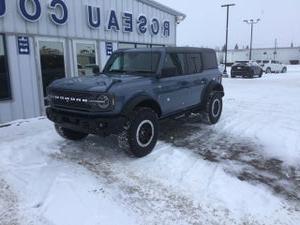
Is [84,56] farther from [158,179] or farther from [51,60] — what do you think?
[158,179]

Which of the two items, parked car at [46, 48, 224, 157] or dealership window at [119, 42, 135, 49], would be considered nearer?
parked car at [46, 48, 224, 157]

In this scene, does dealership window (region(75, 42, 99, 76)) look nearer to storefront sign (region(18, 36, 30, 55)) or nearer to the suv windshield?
storefront sign (region(18, 36, 30, 55))

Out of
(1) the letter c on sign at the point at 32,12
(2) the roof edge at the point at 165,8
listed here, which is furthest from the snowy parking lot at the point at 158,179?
(2) the roof edge at the point at 165,8

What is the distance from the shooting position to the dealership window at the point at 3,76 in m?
7.62

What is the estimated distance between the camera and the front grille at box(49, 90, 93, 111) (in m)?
4.84

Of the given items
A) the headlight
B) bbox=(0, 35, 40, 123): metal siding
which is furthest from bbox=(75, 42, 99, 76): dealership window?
the headlight

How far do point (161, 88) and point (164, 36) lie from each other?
27.7 ft

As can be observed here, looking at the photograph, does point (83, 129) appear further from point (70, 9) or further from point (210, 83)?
point (70, 9)

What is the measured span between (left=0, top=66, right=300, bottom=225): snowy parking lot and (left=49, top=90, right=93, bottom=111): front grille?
94cm

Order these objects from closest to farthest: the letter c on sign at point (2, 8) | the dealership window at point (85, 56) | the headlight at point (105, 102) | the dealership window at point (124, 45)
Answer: the headlight at point (105, 102) → the letter c on sign at point (2, 8) → the dealership window at point (85, 56) → the dealership window at point (124, 45)

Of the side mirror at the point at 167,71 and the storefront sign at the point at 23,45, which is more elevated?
the storefront sign at the point at 23,45

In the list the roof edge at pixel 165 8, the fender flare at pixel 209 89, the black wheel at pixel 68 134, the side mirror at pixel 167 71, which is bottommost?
the black wheel at pixel 68 134

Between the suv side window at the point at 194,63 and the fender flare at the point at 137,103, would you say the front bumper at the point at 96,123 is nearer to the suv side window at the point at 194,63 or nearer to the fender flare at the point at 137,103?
the fender flare at the point at 137,103

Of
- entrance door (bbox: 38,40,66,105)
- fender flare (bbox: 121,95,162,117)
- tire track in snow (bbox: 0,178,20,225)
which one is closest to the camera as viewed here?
tire track in snow (bbox: 0,178,20,225)
